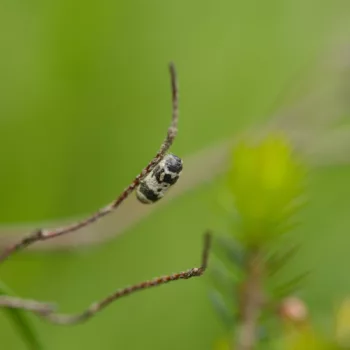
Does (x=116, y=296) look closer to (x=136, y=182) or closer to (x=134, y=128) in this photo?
(x=136, y=182)

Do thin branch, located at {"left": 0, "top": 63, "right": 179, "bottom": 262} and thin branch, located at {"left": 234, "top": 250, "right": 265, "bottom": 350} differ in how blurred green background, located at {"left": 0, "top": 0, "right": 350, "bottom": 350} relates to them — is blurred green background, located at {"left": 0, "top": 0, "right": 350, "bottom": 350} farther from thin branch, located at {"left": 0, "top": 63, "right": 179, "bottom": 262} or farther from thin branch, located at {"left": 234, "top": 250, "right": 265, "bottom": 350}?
thin branch, located at {"left": 0, "top": 63, "right": 179, "bottom": 262}

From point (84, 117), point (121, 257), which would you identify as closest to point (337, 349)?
point (121, 257)

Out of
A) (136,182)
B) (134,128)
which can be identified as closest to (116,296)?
(136,182)

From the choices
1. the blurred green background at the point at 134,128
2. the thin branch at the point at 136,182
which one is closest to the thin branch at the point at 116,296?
the thin branch at the point at 136,182

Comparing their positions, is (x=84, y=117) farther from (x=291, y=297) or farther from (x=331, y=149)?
(x=291, y=297)

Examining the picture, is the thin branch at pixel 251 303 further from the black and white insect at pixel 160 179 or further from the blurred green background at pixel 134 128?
the blurred green background at pixel 134 128

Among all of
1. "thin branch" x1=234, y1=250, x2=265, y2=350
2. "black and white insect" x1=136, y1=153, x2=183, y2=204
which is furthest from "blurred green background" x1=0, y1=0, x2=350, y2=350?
"black and white insect" x1=136, y1=153, x2=183, y2=204
